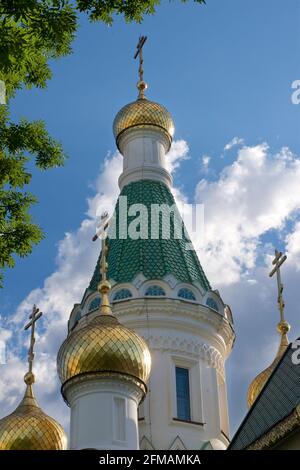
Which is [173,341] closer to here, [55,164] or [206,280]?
[206,280]

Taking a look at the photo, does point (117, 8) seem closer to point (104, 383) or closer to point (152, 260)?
point (104, 383)

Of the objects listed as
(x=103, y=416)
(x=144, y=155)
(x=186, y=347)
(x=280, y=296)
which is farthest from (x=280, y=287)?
(x=144, y=155)

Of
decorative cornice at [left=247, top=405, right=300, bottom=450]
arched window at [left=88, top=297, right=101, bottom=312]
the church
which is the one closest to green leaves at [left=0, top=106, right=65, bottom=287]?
decorative cornice at [left=247, top=405, right=300, bottom=450]

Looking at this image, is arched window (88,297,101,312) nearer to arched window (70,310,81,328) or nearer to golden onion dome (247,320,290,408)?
arched window (70,310,81,328)

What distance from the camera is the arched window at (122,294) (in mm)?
19203

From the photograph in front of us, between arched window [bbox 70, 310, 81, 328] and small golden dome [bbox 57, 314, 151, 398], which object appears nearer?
small golden dome [bbox 57, 314, 151, 398]

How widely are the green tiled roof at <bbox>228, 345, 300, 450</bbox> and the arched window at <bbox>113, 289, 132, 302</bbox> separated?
800cm

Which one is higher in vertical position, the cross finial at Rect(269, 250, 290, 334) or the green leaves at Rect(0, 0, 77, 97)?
the cross finial at Rect(269, 250, 290, 334)

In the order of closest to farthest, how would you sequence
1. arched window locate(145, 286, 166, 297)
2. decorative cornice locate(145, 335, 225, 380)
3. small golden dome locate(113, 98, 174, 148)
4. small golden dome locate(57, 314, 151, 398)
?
1. small golden dome locate(57, 314, 151, 398)
2. decorative cornice locate(145, 335, 225, 380)
3. arched window locate(145, 286, 166, 297)
4. small golden dome locate(113, 98, 174, 148)

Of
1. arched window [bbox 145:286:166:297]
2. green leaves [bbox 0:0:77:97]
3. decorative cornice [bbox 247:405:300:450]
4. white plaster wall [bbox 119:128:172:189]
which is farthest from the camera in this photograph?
white plaster wall [bbox 119:128:172:189]

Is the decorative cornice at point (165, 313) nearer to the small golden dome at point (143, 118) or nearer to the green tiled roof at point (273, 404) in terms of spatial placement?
the small golden dome at point (143, 118)

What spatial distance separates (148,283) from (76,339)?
12.4ft

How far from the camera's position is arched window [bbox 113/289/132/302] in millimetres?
19203
